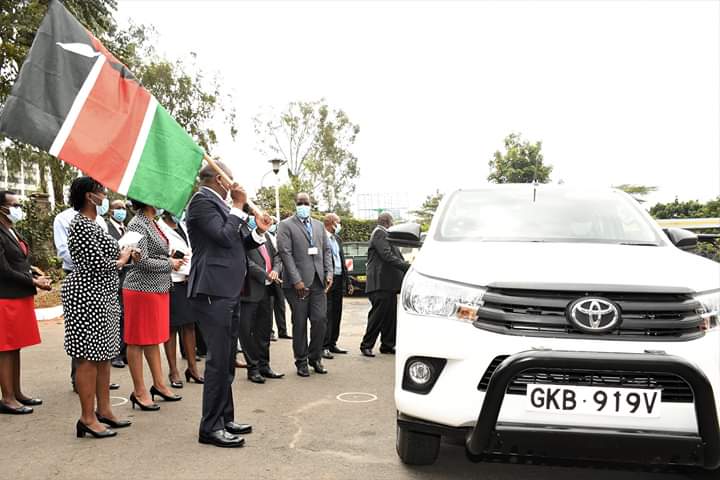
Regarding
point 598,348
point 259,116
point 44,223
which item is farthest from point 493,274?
point 259,116

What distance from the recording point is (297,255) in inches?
279

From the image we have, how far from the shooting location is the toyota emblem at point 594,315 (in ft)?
9.69

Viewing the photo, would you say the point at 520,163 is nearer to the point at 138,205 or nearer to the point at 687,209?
the point at 687,209

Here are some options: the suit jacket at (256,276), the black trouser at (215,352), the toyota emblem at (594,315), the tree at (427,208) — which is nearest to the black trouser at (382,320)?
the suit jacket at (256,276)

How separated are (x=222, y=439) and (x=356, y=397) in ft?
6.07

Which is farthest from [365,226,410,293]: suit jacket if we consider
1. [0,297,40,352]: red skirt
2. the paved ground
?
[0,297,40,352]: red skirt

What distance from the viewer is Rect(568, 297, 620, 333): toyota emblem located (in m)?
2.95

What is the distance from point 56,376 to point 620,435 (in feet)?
20.4

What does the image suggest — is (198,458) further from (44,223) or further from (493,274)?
(44,223)

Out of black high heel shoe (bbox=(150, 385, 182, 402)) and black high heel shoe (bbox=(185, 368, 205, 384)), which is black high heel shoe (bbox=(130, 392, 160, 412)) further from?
black high heel shoe (bbox=(185, 368, 205, 384))

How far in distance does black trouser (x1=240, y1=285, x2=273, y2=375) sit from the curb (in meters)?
6.84

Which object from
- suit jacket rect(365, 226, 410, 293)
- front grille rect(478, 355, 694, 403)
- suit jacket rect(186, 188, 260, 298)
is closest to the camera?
front grille rect(478, 355, 694, 403)

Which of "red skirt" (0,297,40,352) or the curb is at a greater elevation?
"red skirt" (0,297,40,352)

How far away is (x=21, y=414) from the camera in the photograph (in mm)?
5305
